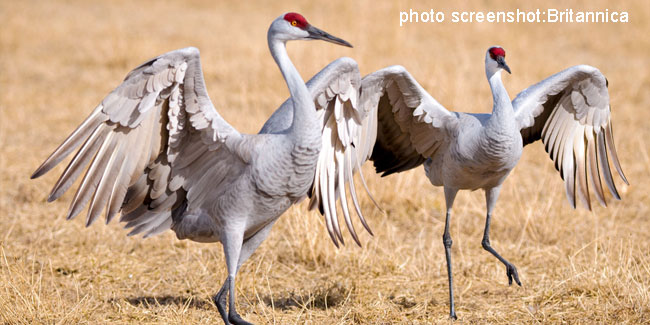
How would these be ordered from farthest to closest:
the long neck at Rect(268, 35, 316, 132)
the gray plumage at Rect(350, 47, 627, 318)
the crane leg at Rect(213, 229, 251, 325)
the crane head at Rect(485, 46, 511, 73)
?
the crane head at Rect(485, 46, 511, 73) < the gray plumage at Rect(350, 47, 627, 318) < the crane leg at Rect(213, 229, 251, 325) < the long neck at Rect(268, 35, 316, 132)

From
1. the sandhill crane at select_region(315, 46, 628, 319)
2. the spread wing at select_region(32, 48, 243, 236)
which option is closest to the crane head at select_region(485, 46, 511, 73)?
the sandhill crane at select_region(315, 46, 628, 319)

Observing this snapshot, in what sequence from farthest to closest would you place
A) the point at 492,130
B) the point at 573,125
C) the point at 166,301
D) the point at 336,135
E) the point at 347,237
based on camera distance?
1. the point at 347,237
2. the point at 573,125
3. the point at 166,301
4. the point at 336,135
5. the point at 492,130

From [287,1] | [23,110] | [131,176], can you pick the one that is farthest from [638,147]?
[287,1]

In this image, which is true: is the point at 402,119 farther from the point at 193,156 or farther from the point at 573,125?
the point at 193,156

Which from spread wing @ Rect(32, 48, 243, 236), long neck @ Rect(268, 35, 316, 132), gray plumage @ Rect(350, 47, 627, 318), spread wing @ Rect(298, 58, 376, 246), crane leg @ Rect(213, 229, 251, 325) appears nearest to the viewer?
spread wing @ Rect(32, 48, 243, 236)

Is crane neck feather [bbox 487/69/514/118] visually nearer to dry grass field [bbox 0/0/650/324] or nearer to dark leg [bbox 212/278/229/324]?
dry grass field [bbox 0/0/650/324]

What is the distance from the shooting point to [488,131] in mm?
4379

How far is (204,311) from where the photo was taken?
451cm

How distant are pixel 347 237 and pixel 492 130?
Answer: 1.52 meters

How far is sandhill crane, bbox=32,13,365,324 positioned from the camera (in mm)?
3650

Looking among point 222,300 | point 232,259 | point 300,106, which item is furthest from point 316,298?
point 300,106

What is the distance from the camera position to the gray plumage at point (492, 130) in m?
4.45

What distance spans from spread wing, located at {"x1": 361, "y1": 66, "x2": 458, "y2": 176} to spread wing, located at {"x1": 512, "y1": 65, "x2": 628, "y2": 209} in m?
0.46

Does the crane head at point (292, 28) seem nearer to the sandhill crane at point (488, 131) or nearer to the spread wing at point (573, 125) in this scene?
the sandhill crane at point (488, 131)
